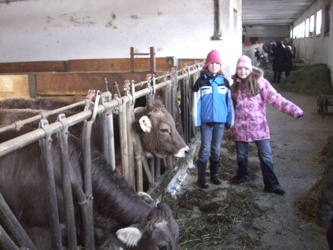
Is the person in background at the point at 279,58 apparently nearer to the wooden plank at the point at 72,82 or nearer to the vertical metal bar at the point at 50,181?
the wooden plank at the point at 72,82

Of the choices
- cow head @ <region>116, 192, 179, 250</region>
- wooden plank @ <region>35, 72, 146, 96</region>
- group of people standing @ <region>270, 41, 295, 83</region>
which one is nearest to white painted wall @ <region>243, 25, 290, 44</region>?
group of people standing @ <region>270, 41, 295, 83</region>

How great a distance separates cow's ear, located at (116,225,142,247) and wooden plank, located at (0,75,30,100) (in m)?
4.24

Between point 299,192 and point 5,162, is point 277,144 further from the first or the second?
point 5,162

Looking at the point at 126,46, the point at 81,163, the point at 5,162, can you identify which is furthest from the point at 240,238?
the point at 126,46

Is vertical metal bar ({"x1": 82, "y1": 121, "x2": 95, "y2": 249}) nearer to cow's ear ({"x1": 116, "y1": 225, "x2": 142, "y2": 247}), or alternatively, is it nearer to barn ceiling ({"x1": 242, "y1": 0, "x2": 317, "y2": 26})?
cow's ear ({"x1": 116, "y1": 225, "x2": 142, "y2": 247})

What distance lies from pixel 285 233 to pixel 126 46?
691 cm

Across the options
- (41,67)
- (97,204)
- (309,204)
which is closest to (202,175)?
(309,204)

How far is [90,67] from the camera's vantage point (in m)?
8.94

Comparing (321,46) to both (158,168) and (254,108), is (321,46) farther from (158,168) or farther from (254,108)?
(158,168)

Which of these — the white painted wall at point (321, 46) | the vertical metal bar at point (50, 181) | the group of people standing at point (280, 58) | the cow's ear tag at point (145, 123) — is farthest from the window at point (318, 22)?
the vertical metal bar at point (50, 181)

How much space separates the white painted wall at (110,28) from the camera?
8953mm

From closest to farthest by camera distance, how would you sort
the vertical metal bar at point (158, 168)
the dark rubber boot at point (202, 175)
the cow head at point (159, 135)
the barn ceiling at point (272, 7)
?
the cow head at point (159, 135)
the vertical metal bar at point (158, 168)
the dark rubber boot at point (202, 175)
the barn ceiling at point (272, 7)

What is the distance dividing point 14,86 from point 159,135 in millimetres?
3058

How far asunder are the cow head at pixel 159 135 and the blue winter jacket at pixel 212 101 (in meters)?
0.78
